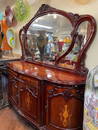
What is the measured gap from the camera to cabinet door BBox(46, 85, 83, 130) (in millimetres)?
1543

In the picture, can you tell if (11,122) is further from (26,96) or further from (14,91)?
(26,96)

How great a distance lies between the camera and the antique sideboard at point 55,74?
1574mm

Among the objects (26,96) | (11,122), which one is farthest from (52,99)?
(11,122)

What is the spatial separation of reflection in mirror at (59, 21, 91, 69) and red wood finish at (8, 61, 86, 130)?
0.22 metres

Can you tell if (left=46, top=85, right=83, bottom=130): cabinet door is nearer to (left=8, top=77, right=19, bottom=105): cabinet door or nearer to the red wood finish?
the red wood finish

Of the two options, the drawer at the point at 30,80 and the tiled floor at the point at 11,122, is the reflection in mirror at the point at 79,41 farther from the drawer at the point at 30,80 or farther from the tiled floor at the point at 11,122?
the tiled floor at the point at 11,122

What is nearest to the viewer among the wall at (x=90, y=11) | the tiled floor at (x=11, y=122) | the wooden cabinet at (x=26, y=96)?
the wall at (x=90, y=11)

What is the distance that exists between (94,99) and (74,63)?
2.40 feet

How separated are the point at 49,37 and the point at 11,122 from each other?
5.31 feet

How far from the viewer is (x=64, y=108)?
61.6 inches

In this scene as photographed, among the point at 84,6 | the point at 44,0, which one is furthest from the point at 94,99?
the point at 44,0

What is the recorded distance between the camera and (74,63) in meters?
1.92

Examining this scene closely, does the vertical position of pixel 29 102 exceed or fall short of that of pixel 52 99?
it falls short

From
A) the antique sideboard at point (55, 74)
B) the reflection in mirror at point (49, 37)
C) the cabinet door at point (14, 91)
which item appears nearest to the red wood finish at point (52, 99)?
the antique sideboard at point (55, 74)
